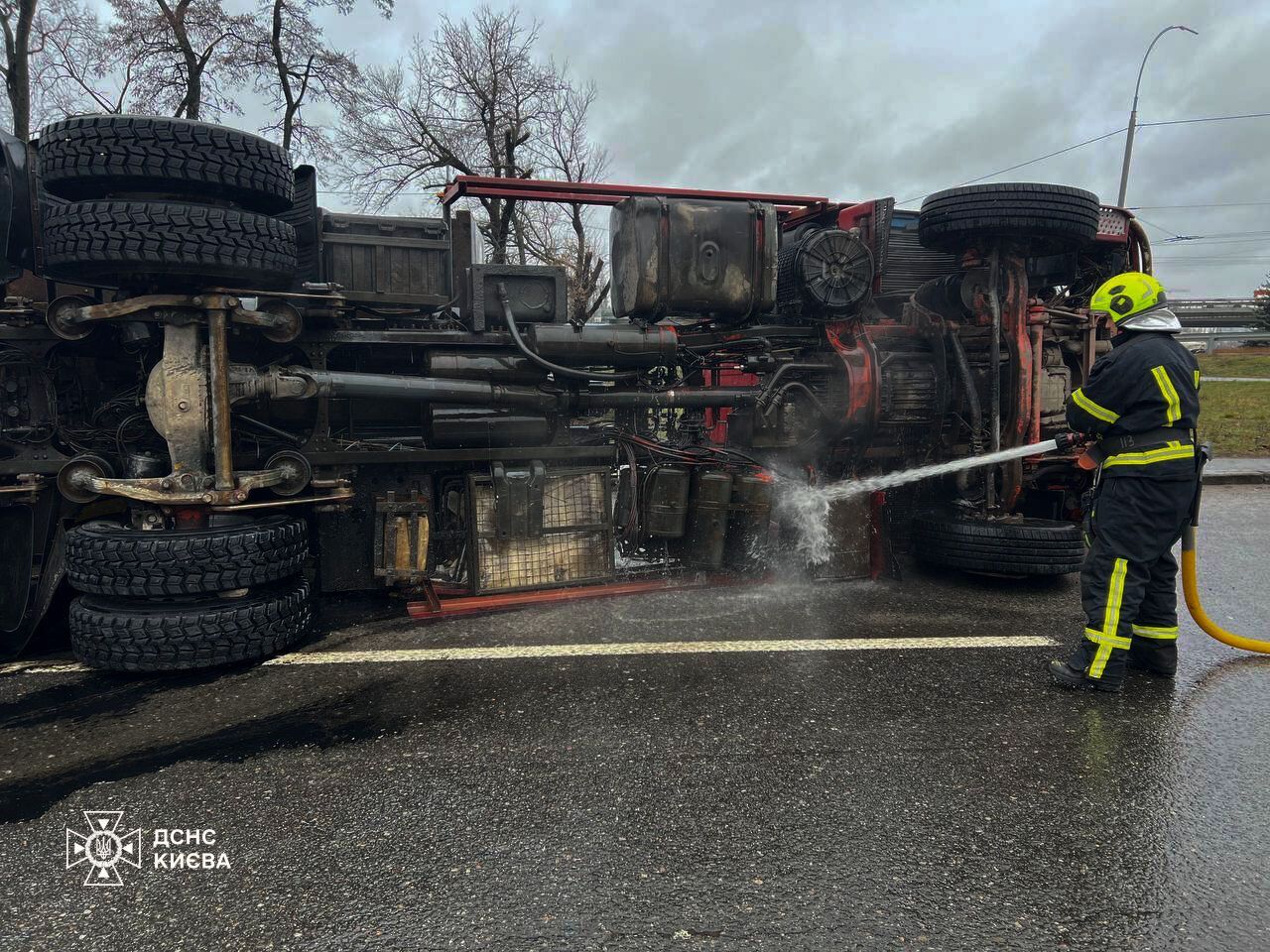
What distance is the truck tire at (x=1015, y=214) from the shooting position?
210 inches

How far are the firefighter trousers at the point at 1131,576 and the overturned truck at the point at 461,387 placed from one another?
1381 mm

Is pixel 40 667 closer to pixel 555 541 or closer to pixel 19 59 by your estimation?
pixel 555 541

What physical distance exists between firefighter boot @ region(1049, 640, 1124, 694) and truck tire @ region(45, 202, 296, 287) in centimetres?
453

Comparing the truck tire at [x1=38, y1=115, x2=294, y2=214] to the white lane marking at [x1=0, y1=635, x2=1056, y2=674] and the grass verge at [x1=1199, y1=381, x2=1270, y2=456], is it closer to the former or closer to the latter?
the white lane marking at [x1=0, y1=635, x2=1056, y2=674]

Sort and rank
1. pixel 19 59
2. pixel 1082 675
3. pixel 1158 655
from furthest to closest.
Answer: pixel 19 59 → pixel 1158 655 → pixel 1082 675

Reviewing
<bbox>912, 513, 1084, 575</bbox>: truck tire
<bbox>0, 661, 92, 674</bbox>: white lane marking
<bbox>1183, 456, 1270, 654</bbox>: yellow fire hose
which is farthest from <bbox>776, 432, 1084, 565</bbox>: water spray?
<bbox>0, 661, 92, 674</bbox>: white lane marking

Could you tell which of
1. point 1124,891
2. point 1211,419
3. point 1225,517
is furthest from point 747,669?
point 1211,419

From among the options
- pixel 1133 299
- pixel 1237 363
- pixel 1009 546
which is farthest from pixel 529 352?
pixel 1237 363

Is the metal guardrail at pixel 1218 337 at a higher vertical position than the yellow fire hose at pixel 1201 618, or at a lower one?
higher

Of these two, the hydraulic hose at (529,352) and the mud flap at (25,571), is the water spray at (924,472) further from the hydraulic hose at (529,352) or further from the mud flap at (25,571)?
the mud flap at (25,571)

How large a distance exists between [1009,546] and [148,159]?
5.54m

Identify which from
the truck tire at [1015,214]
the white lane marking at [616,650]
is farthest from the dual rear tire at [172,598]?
the truck tire at [1015,214]

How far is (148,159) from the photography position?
3678mm

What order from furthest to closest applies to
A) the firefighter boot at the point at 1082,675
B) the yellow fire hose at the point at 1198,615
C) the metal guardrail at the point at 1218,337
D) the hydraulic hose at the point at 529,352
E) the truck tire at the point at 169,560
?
1. the metal guardrail at the point at 1218,337
2. the hydraulic hose at the point at 529,352
3. the yellow fire hose at the point at 1198,615
4. the truck tire at the point at 169,560
5. the firefighter boot at the point at 1082,675
